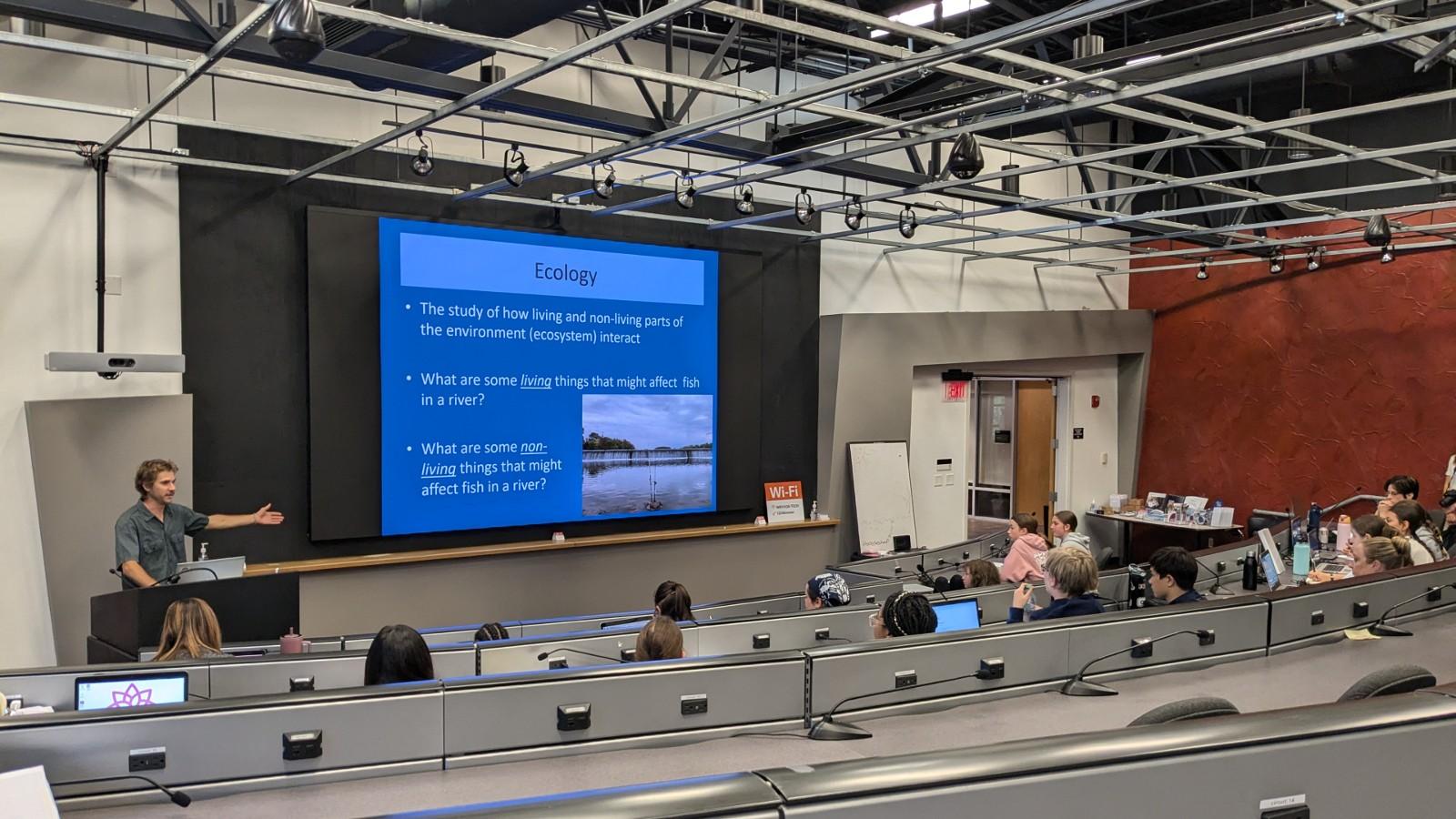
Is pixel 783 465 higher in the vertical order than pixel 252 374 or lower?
lower

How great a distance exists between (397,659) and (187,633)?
1171 millimetres

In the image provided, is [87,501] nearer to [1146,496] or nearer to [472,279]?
[472,279]

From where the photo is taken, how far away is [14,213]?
6.09 metres

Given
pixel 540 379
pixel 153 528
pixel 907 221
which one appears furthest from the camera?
pixel 540 379

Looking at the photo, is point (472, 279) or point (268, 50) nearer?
point (268, 50)

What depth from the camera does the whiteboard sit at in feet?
32.9

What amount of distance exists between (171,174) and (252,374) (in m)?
1.41

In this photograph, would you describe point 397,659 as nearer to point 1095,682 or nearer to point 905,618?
point 905,618

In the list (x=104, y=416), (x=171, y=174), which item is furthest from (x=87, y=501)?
(x=171, y=174)

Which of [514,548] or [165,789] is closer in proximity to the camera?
[165,789]

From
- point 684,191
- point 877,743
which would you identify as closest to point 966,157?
point 684,191

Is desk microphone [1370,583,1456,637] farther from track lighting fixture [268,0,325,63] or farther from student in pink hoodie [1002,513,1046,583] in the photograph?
track lighting fixture [268,0,325,63]

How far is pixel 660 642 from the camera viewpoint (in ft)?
10.8

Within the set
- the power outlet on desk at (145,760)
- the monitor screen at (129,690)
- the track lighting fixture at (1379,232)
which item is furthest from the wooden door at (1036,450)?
the power outlet on desk at (145,760)
